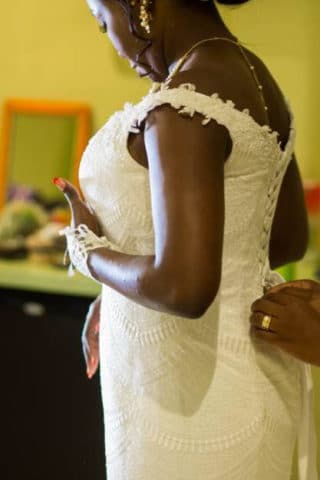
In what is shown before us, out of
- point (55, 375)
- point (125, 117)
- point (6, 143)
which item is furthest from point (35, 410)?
Answer: point (125, 117)

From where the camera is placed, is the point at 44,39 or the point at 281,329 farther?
the point at 44,39

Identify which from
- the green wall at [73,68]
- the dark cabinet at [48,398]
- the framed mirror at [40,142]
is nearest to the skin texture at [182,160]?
the dark cabinet at [48,398]

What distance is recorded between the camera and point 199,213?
786 millimetres

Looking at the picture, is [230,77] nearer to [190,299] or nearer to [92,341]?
[190,299]

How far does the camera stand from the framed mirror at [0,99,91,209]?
2160 mm

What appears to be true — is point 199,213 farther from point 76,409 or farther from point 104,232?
point 76,409

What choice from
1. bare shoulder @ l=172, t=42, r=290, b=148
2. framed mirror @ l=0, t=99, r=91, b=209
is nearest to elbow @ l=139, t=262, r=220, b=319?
bare shoulder @ l=172, t=42, r=290, b=148

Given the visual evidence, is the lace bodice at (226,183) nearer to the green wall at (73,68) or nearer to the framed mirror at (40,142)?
the green wall at (73,68)

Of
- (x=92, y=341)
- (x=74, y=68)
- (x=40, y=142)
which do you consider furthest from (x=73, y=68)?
(x=92, y=341)

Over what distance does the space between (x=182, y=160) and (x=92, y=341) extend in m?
0.48

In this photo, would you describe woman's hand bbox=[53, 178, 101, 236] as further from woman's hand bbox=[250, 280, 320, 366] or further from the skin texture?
woman's hand bbox=[250, 280, 320, 366]

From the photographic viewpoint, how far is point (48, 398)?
1.73m

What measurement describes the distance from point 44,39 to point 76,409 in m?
1.11

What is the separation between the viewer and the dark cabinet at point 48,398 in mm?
1691
